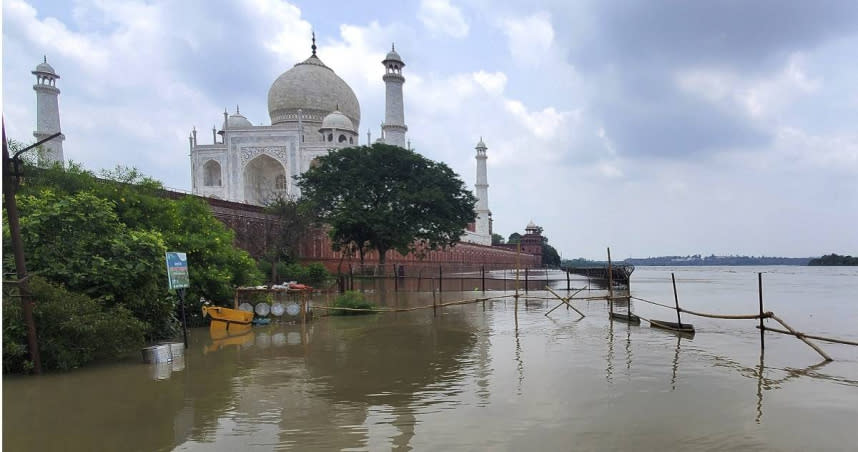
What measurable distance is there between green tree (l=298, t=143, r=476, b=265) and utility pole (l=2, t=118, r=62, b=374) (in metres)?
22.9

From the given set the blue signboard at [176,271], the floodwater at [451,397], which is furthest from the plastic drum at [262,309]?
the blue signboard at [176,271]

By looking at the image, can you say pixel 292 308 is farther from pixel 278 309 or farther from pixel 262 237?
pixel 262 237

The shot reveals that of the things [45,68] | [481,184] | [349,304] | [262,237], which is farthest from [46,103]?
[481,184]

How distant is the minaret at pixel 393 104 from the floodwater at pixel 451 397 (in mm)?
42130

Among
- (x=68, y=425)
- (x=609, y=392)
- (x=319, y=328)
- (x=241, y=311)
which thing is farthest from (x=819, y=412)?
(x=241, y=311)

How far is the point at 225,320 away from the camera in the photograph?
1362 centimetres

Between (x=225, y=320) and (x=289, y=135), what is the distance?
3784cm

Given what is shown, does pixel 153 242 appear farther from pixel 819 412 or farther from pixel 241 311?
pixel 819 412

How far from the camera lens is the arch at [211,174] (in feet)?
173

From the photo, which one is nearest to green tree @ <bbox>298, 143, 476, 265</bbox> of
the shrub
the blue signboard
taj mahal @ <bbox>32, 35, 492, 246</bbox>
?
taj mahal @ <bbox>32, 35, 492, 246</bbox>

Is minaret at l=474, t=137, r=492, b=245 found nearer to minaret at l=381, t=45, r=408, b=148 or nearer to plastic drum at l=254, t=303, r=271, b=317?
minaret at l=381, t=45, r=408, b=148

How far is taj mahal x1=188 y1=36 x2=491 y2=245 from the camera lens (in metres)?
48.9

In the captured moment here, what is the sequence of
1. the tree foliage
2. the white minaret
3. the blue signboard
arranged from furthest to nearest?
the white minaret, the blue signboard, the tree foliage

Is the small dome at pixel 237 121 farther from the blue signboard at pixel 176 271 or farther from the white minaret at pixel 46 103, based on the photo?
the blue signboard at pixel 176 271
